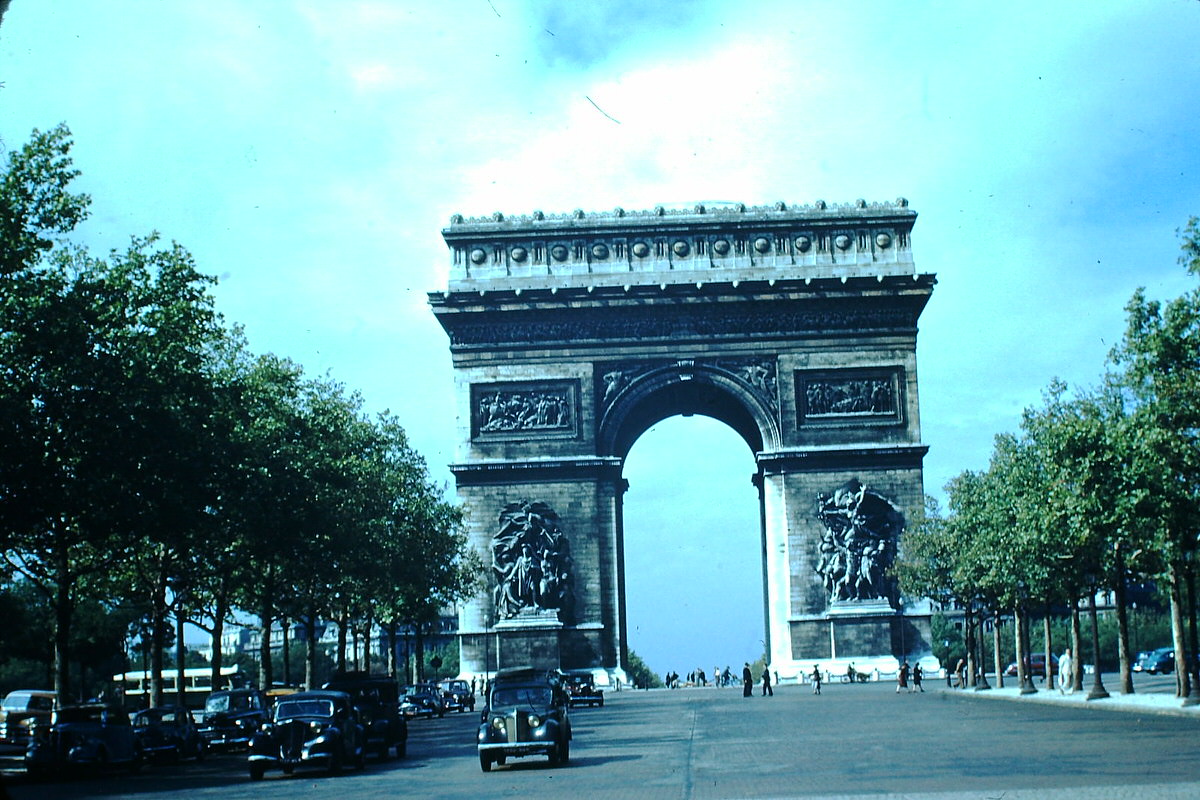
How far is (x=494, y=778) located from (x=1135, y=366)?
764 inches

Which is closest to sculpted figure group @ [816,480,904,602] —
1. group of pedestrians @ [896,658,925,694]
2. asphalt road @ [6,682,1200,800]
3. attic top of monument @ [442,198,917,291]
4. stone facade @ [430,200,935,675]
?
stone facade @ [430,200,935,675]

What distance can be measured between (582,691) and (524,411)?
1553cm

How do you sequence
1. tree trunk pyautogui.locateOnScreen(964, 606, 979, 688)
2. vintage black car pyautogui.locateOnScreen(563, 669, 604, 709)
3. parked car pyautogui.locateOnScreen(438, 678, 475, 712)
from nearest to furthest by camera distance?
vintage black car pyautogui.locateOnScreen(563, 669, 604, 709) → tree trunk pyautogui.locateOnScreen(964, 606, 979, 688) → parked car pyautogui.locateOnScreen(438, 678, 475, 712)

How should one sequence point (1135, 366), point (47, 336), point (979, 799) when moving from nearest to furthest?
point (979, 799)
point (47, 336)
point (1135, 366)

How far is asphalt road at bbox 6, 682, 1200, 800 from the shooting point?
69.0ft

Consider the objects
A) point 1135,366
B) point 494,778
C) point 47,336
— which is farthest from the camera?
point 1135,366

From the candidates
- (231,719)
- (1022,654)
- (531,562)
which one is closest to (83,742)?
(231,719)

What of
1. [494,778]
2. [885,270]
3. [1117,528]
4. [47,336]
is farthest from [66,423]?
[885,270]

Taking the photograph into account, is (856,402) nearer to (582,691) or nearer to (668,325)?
(668,325)

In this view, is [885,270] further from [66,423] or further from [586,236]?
[66,423]

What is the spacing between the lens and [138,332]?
3778cm

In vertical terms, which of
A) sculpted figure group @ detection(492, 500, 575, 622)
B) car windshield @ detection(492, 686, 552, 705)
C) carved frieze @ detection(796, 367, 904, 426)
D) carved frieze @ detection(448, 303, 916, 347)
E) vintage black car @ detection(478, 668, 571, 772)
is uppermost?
carved frieze @ detection(448, 303, 916, 347)

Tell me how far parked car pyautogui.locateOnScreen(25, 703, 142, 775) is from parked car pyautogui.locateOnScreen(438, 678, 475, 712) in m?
32.4

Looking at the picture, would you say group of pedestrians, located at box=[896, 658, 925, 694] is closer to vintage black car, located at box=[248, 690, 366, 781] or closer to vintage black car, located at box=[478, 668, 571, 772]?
vintage black car, located at box=[478, 668, 571, 772]
